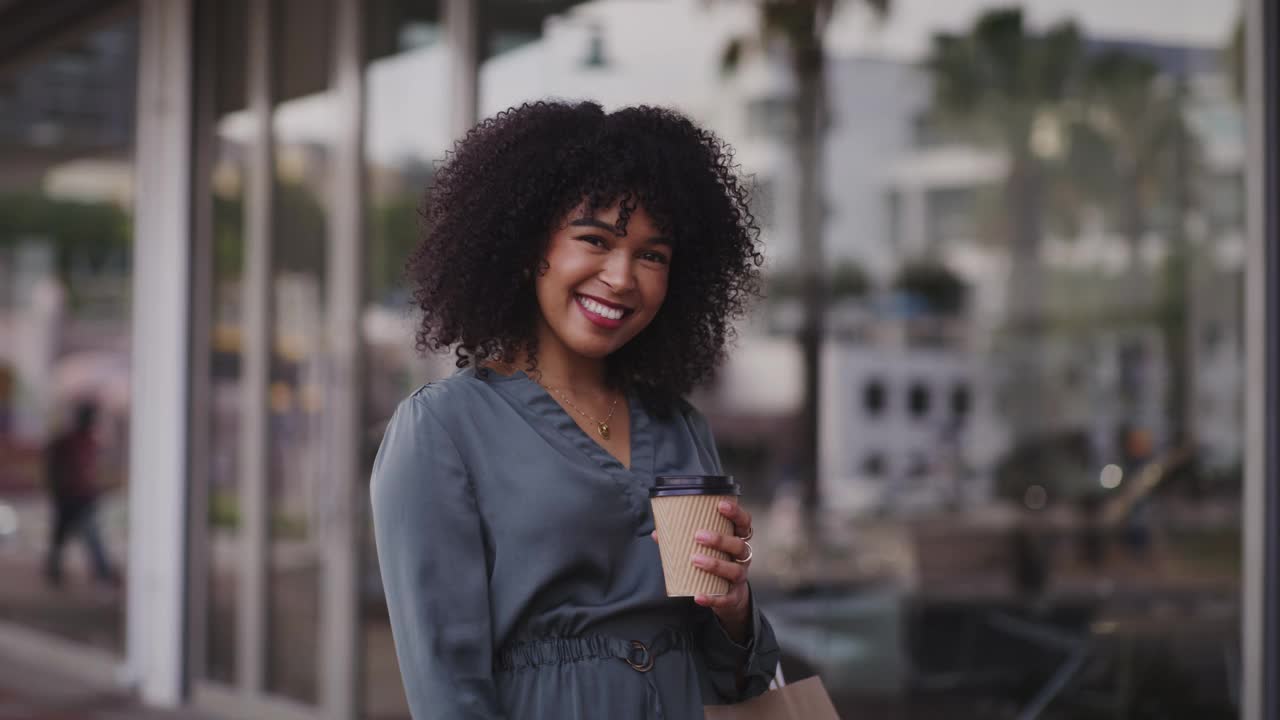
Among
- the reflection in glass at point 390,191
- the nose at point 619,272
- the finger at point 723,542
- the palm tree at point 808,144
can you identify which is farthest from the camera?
the palm tree at point 808,144

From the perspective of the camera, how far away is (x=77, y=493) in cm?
700

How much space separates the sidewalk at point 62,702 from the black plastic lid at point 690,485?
14.9 ft

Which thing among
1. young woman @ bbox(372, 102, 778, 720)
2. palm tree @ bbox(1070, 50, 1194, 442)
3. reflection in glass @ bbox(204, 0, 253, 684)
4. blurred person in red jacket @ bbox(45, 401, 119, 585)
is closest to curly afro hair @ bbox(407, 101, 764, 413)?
young woman @ bbox(372, 102, 778, 720)

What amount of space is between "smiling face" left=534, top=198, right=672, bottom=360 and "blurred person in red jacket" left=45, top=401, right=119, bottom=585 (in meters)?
5.70

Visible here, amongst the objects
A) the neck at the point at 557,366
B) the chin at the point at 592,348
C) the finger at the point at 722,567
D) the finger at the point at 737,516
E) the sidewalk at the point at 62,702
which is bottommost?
the sidewalk at the point at 62,702

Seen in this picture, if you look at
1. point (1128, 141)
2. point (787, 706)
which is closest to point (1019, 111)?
point (1128, 141)

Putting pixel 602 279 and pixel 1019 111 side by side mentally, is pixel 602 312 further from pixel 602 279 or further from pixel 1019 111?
pixel 1019 111

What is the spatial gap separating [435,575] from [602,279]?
0.35 m

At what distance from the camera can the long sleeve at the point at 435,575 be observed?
4.21 ft

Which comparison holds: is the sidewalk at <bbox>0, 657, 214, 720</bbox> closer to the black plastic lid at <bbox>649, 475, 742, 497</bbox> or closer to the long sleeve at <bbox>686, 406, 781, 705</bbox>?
the long sleeve at <bbox>686, 406, 781, 705</bbox>

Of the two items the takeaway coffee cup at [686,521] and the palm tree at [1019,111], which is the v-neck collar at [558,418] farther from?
the palm tree at [1019,111]

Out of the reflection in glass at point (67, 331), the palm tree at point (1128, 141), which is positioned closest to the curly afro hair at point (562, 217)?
the reflection in glass at point (67, 331)

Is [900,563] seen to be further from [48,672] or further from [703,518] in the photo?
[703,518]

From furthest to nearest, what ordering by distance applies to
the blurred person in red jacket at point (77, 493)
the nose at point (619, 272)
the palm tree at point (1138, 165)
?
1. the palm tree at point (1138, 165)
2. the blurred person in red jacket at point (77, 493)
3. the nose at point (619, 272)
